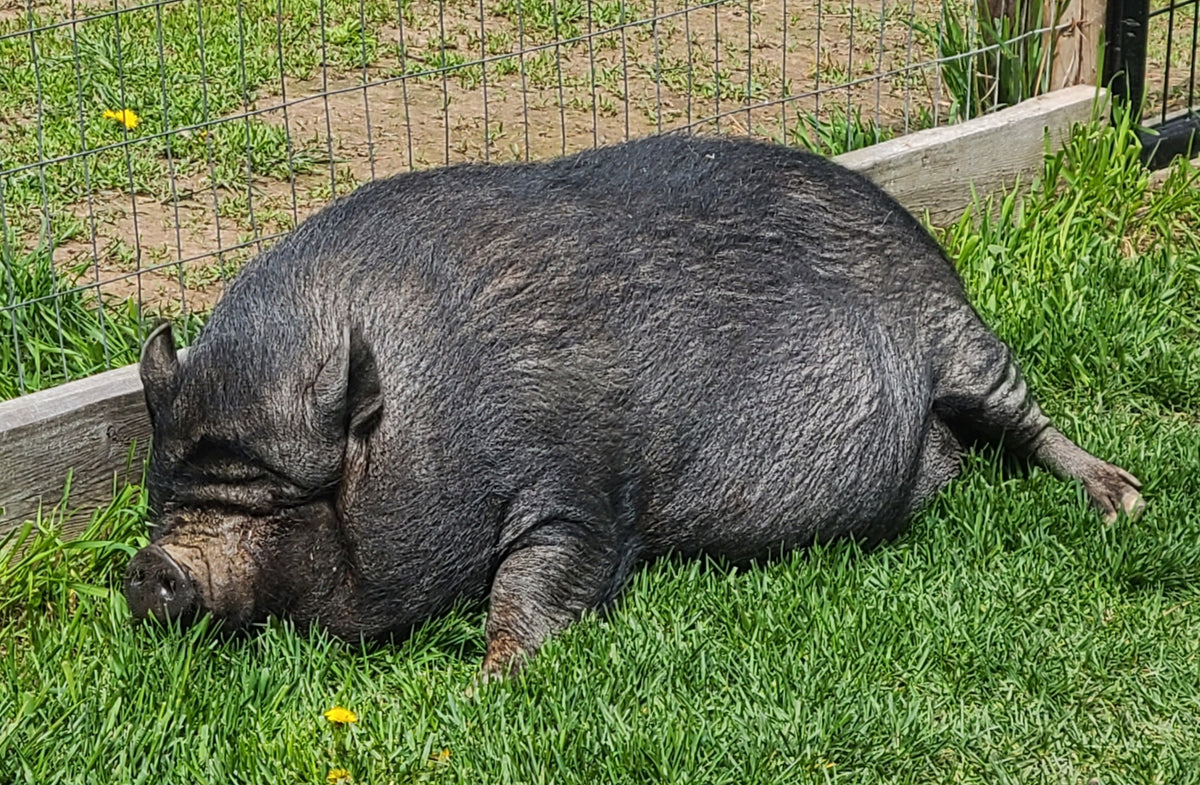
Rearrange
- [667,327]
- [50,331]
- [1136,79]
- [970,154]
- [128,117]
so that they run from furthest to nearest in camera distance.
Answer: [1136,79] < [128,117] < [970,154] < [50,331] < [667,327]

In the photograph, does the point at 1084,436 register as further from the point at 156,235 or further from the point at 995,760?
the point at 156,235

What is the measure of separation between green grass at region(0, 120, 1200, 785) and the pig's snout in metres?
0.06

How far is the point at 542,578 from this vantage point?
13.7 ft

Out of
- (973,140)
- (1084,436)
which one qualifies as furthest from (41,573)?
(973,140)

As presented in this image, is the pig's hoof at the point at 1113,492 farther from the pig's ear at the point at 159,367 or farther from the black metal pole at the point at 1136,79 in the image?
the pig's ear at the point at 159,367

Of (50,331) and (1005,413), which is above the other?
(50,331)

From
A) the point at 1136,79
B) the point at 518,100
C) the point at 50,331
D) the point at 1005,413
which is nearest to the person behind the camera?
the point at 1005,413

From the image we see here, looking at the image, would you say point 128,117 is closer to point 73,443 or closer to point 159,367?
point 73,443

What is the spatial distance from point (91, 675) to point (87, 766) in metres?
0.39

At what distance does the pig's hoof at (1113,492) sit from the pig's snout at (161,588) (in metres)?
2.45

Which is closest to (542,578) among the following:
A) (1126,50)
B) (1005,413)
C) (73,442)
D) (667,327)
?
(667,327)

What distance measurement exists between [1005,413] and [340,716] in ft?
7.25

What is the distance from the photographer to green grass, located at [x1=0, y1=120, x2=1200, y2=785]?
3.74 metres

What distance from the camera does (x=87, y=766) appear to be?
12.0ft
